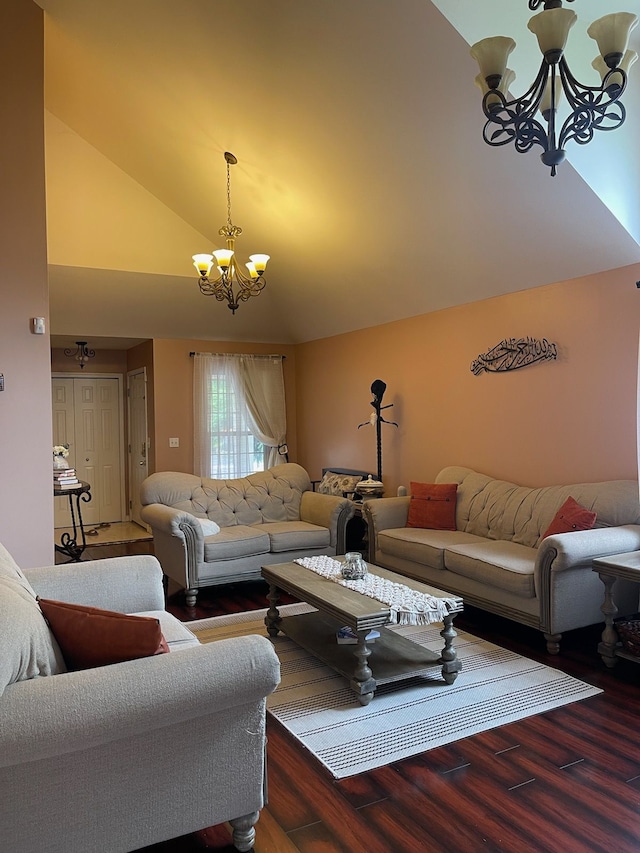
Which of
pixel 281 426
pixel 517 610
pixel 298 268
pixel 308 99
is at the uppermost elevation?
pixel 308 99

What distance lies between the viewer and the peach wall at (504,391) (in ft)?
13.3

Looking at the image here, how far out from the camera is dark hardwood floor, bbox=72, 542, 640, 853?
2029mm

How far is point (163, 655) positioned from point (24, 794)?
47 cm

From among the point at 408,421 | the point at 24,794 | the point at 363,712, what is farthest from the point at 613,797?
the point at 408,421

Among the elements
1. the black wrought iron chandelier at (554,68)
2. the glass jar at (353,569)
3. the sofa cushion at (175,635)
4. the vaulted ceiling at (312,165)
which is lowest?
the sofa cushion at (175,635)

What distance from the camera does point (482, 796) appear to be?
7.41ft

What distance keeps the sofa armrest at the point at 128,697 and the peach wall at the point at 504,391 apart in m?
3.06

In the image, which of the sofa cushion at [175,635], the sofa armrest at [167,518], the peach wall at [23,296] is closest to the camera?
the sofa cushion at [175,635]

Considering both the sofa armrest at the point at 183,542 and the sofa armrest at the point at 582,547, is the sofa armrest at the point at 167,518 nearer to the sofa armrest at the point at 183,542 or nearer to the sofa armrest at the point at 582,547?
the sofa armrest at the point at 183,542

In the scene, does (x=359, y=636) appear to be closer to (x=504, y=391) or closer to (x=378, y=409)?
(x=504, y=391)

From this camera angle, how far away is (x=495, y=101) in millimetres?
2309

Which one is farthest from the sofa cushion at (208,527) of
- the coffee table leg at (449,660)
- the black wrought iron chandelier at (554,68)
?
the black wrought iron chandelier at (554,68)

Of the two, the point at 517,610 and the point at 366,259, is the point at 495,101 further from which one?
the point at 366,259

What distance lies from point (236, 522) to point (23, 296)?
8.07 ft
